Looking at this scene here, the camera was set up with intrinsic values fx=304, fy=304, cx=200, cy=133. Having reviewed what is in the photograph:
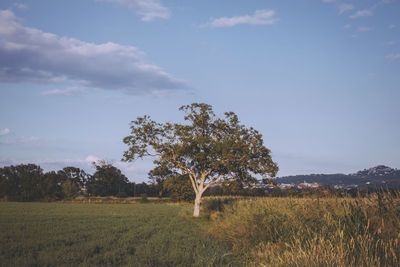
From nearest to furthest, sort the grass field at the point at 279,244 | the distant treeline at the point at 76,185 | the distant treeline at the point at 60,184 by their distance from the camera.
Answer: the grass field at the point at 279,244 → the distant treeline at the point at 76,185 → the distant treeline at the point at 60,184

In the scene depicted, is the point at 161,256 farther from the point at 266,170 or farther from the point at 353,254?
the point at 266,170

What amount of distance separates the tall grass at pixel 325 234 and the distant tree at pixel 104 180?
404 feet

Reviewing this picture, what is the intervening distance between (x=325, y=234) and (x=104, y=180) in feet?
425

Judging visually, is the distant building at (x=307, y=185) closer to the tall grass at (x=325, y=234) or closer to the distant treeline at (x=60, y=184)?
the tall grass at (x=325, y=234)

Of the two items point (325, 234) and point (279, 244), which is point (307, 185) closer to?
point (279, 244)

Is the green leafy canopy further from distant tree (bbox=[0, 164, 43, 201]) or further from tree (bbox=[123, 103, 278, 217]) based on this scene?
distant tree (bbox=[0, 164, 43, 201])

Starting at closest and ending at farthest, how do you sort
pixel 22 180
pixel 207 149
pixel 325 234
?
pixel 325 234, pixel 207 149, pixel 22 180

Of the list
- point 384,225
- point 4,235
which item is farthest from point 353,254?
point 4,235

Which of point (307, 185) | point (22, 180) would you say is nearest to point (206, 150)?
point (307, 185)

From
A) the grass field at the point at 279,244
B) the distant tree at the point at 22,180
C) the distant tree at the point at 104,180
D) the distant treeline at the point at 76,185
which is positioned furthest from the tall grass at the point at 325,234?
the distant tree at the point at 104,180

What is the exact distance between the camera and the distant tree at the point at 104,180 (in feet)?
425

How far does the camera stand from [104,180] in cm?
12912

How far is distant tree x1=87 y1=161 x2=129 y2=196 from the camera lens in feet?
425

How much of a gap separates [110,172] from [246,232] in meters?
126
